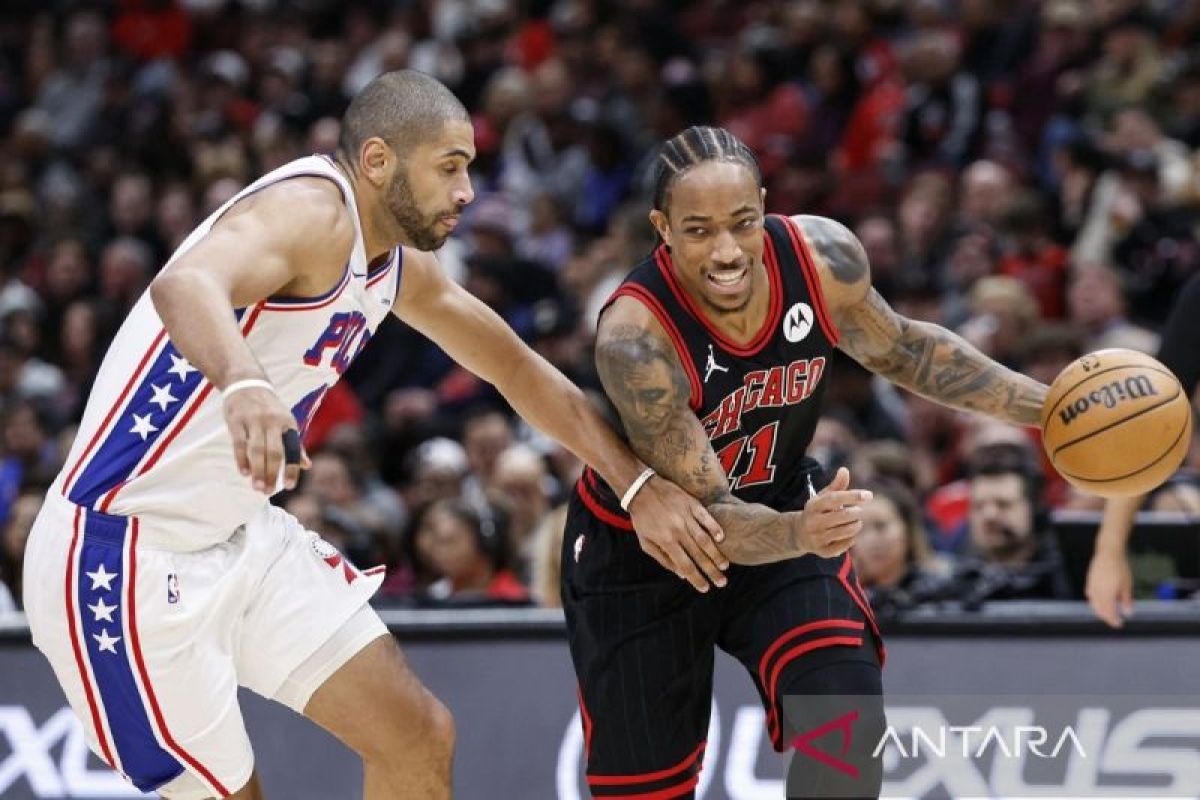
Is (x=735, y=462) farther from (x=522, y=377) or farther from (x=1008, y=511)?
(x=1008, y=511)

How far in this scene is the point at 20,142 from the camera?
49.8 feet

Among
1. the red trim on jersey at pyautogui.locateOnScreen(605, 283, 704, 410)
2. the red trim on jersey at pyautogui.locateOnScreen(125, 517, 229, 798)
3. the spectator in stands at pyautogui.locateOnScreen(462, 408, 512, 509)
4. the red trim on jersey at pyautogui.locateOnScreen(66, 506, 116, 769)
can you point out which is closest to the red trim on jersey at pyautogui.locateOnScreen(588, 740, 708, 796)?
the red trim on jersey at pyautogui.locateOnScreen(605, 283, 704, 410)

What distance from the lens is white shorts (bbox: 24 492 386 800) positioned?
4.82 meters

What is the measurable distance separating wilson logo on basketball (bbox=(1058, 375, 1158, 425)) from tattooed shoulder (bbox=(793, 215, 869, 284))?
0.65m

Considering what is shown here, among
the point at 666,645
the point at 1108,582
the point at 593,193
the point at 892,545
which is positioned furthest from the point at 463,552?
the point at 593,193

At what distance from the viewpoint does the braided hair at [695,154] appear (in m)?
4.75

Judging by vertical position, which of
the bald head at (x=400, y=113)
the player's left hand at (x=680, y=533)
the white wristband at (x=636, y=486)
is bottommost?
the player's left hand at (x=680, y=533)

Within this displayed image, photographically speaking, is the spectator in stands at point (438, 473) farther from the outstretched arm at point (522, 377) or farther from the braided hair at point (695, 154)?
the braided hair at point (695, 154)

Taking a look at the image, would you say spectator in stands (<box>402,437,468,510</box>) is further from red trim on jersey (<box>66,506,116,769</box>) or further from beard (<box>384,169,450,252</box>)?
beard (<box>384,169,450,252</box>)

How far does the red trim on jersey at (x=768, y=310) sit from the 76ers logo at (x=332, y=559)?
46.4 inches

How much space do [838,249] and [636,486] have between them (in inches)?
32.4

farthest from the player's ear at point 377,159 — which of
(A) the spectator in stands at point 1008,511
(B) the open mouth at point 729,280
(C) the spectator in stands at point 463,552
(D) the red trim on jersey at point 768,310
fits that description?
(C) the spectator in stands at point 463,552

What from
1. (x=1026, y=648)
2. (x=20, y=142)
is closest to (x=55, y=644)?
(x=1026, y=648)

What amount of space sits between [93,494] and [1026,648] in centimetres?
312
